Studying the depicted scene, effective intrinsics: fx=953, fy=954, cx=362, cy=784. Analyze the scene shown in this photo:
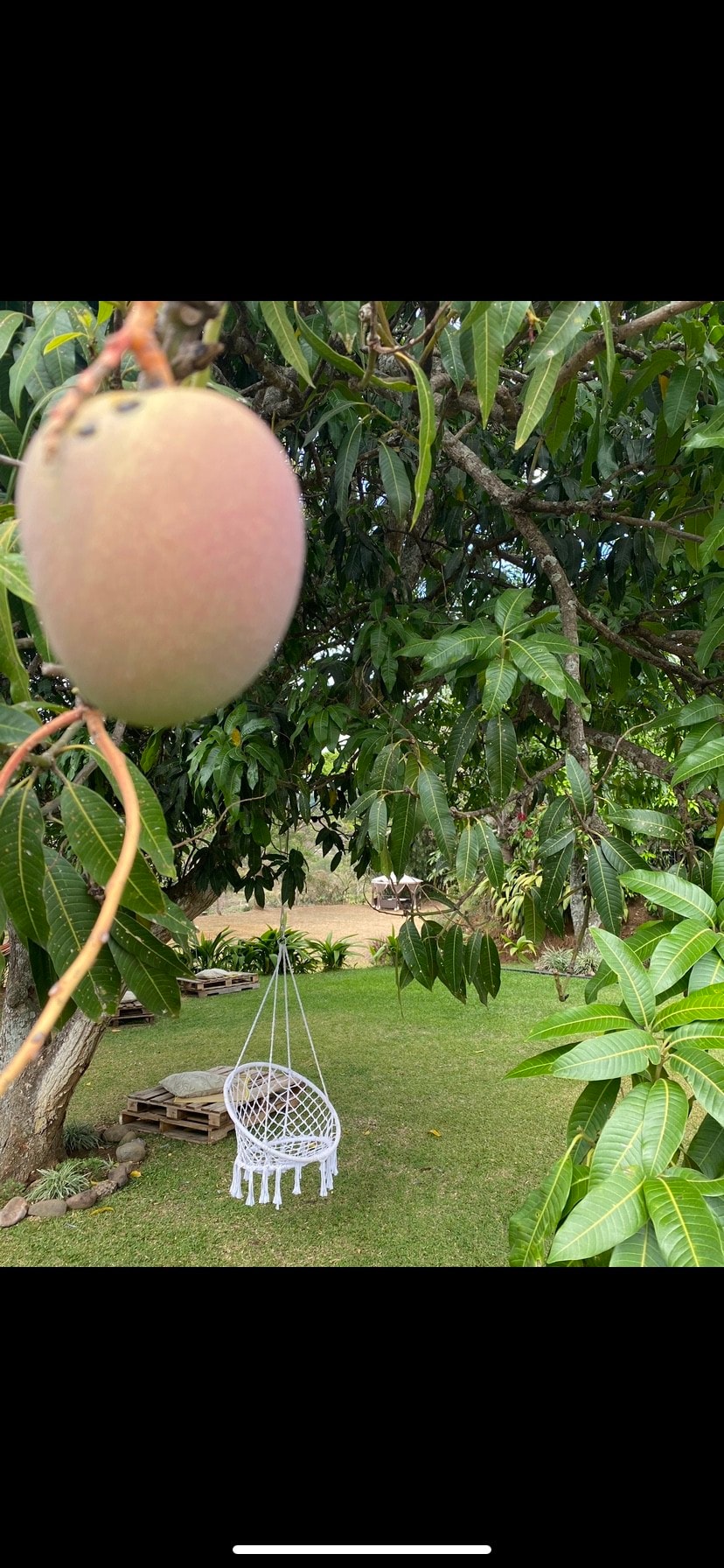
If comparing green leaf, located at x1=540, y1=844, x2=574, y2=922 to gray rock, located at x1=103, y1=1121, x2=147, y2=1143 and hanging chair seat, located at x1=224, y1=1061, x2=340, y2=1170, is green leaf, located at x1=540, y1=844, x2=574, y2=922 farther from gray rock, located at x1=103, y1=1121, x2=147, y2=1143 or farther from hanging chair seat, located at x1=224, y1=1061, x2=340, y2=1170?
gray rock, located at x1=103, y1=1121, x2=147, y2=1143

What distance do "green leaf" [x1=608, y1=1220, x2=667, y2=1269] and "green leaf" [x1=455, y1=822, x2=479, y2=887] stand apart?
30.1 inches

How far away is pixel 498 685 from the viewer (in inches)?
60.6

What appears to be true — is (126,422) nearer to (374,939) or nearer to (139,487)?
(139,487)

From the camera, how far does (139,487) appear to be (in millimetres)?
270

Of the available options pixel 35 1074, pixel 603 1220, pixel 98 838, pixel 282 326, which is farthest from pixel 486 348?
pixel 35 1074

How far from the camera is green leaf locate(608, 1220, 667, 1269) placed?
103 centimetres

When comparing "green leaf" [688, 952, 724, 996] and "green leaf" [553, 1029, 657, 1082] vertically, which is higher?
"green leaf" [688, 952, 724, 996]

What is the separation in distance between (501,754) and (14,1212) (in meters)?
3.30

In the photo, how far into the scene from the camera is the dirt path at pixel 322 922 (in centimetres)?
999

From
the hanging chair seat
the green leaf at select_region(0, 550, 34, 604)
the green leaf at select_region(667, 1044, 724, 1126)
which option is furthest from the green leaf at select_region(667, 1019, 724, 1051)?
the hanging chair seat

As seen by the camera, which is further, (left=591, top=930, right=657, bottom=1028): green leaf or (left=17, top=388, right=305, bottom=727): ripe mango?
(left=591, top=930, right=657, bottom=1028): green leaf

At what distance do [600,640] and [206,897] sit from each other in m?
2.14

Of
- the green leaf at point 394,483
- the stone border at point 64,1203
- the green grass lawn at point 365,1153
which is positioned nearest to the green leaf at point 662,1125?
the green leaf at point 394,483

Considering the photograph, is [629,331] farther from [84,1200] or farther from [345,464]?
[84,1200]
